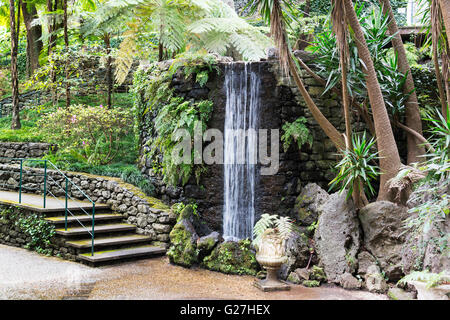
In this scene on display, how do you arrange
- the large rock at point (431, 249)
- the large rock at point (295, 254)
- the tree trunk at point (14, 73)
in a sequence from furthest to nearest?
1. the tree trunk at point (14, 73)
2. the large rock at point (295, 254)
3. the large rock at point (431, 249)

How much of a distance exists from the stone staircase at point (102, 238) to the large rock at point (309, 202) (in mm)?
2585

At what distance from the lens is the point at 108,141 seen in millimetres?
10305

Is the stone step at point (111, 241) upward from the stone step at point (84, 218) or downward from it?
downward

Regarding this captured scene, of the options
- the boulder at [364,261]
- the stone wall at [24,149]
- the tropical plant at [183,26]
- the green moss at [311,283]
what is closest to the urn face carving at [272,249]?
the green moss at [311,283]

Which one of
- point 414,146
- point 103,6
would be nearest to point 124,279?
point 414,146

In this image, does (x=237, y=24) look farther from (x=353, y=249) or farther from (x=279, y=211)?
(x=353, y=249)

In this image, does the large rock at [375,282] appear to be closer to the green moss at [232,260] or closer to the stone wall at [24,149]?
the green moss at [232,260]

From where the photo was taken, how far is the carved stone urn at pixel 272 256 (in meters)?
6.00

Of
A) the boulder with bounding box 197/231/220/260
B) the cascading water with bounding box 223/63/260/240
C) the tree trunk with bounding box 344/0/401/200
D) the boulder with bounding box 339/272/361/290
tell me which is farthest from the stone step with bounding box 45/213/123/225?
the tree trunk with bounding box 344/0/401/200

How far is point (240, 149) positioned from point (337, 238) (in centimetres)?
254

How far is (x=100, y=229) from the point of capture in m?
7.71

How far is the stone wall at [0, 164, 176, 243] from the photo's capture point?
798 centimetres

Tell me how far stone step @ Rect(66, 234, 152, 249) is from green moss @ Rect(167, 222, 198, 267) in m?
0.73
